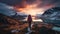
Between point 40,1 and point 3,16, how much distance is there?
79 centimetres

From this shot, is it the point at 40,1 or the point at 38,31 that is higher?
the point at 40,1

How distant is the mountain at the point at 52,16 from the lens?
2.68 m

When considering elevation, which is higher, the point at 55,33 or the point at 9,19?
the point at 9,19

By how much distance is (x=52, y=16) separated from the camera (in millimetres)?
2693

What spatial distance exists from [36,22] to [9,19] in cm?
53

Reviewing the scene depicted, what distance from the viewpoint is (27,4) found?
279 cm

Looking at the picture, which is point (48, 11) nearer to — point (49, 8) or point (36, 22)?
point (49, 8)

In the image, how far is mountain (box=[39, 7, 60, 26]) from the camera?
2684mm

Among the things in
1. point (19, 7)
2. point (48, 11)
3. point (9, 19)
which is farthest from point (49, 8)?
point (9, 19)

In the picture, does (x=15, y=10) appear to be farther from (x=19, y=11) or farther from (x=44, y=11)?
(x=44, y=11)

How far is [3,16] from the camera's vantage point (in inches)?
108

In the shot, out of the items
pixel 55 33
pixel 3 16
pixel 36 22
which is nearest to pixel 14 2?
pixel 3 16

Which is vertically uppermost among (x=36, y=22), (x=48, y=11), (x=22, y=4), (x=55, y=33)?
(x=22, y=4)

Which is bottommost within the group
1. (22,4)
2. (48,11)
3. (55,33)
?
(55,33)
